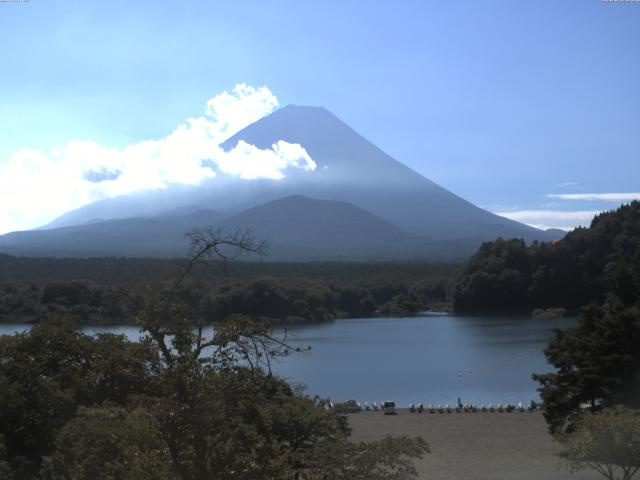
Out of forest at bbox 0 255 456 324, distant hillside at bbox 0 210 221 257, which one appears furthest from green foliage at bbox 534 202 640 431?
distant hillside at bbox 0 210 221 257

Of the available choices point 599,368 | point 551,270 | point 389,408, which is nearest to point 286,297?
point 551,270

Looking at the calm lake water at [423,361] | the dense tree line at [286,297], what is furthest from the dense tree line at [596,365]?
the dense tree line at [286,297]

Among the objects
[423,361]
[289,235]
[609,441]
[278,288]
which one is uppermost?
[289,235]

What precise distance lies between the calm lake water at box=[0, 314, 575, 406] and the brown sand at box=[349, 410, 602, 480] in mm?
2163

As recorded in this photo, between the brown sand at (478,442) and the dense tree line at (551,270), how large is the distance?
27.0 m

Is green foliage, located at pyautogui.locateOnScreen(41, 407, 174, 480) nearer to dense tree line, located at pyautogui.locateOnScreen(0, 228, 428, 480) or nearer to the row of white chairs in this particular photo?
dense tree line, located at pyautogui.locateOnScreen(0, 228, 428, 480)

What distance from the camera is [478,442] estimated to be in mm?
13320

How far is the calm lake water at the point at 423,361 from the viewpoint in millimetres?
20280

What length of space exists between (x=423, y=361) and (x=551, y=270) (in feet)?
59.9

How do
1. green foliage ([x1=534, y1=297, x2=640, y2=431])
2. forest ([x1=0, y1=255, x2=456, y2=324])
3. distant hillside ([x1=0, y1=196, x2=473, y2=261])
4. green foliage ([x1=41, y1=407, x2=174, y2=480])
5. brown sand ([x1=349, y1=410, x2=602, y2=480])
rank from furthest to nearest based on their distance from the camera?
1. distant hillside ([x1=0, y1=196, x2=473, y2=261])
2. forest ([x1=0, y1=255, x2=456, y2=324])
3. green foliage ([x1=534, y1=297, x2=640, y2=431])
4. brown sand ([x1=349, y1=410, x2=602, y2=480])
5. green foliage ([x1=41, y1=407, x2=174, y2=480])

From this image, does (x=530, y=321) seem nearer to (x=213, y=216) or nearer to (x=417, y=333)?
(x=417, y=333)

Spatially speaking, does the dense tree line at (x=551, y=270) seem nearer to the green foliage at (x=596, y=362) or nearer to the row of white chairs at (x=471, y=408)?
the row of white chairs at (x=471, y=408)

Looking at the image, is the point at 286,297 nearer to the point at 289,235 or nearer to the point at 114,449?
the point at 114,449

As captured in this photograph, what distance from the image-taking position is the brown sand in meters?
10.7
